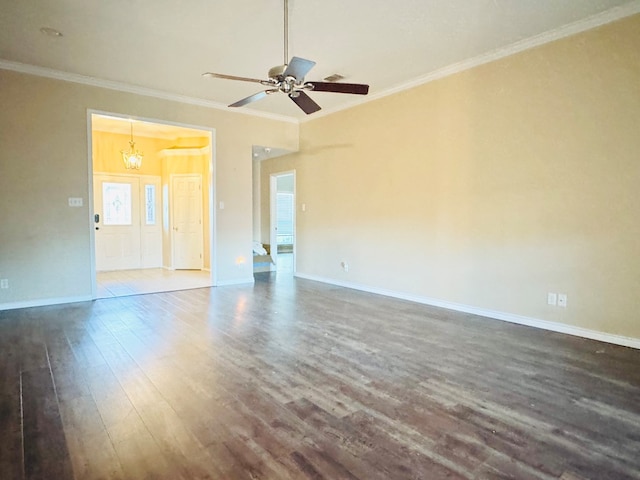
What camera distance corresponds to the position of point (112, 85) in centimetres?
504

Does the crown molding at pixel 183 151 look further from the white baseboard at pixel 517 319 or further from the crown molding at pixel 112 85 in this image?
the white baseboard at pixel 517 319

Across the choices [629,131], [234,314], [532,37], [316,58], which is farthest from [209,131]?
[629,131]

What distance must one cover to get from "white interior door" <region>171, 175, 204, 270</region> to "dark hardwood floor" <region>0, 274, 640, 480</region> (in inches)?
157

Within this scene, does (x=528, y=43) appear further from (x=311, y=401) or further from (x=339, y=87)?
(x=311, y=401)

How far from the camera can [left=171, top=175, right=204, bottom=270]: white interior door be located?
7.94 metres

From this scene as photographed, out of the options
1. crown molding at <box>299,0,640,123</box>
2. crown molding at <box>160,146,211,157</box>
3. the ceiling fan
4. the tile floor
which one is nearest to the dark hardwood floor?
the tile floor

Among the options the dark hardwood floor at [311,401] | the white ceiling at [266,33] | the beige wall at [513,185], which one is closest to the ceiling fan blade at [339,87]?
the white ceiling at [266,33]

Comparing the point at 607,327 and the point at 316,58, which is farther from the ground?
the point at 316,58

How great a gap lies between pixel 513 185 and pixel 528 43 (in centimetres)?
147

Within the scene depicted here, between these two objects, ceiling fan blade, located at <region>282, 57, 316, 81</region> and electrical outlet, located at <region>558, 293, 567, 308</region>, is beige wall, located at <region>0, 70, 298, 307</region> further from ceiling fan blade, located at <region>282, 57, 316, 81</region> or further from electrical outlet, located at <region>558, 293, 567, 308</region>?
electrical outlet, located at <region>558, 293, 567, 308</region>

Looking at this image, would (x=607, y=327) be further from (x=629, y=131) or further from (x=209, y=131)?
(x=209, y=131)

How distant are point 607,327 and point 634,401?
131 cm

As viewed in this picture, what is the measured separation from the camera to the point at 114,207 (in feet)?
25.8

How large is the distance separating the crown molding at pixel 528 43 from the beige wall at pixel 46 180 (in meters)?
3.74
